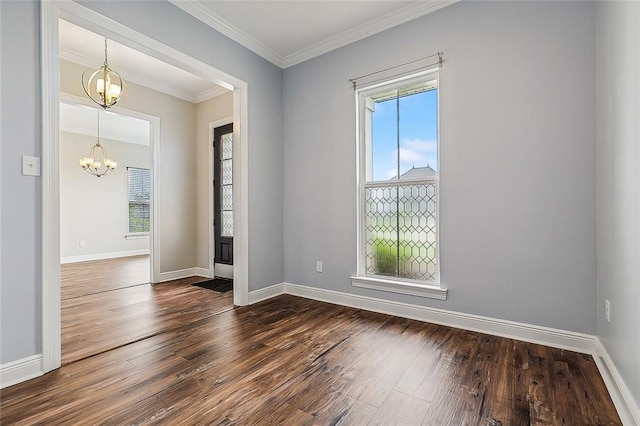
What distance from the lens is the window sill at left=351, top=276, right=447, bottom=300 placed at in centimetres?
265

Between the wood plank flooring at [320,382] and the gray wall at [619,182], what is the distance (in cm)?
35

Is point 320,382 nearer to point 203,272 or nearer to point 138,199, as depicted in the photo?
point 203,272

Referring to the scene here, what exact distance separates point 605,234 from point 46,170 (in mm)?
3500

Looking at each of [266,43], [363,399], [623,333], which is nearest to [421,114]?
[266,43]

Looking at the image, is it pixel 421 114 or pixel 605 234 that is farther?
pixel 421 114

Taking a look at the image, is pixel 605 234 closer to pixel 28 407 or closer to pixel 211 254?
pixel 28 407

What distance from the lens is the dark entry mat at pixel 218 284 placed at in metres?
3.96

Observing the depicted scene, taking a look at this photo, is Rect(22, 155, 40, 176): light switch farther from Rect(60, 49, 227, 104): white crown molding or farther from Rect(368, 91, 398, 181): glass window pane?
Rect(60, 49, 227, 104): white crown molding

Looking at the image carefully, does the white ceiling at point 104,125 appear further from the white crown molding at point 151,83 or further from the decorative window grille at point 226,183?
the decorative window grille at point 226,183

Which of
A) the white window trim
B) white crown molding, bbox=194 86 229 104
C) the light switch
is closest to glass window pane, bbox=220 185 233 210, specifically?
white crown molding, bbox=194 86 229 104

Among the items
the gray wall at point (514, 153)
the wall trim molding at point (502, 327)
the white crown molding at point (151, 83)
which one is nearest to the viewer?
the wall trim molding at point (502, 327)

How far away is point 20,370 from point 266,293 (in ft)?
6.79

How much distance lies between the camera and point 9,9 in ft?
5.64

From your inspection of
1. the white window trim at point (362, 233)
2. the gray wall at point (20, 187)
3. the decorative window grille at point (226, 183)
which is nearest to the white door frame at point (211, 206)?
the decorative window grille at point (226, 183)
